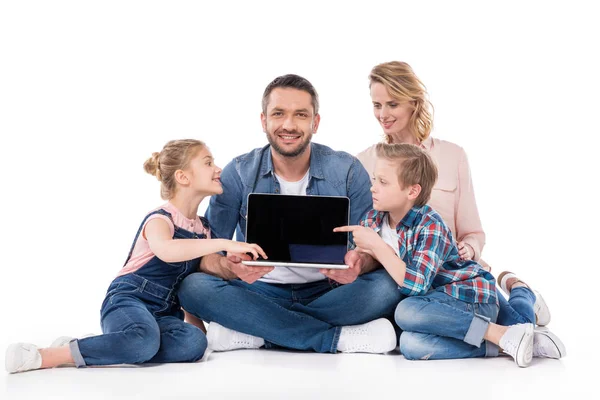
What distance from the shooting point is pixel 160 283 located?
323cm

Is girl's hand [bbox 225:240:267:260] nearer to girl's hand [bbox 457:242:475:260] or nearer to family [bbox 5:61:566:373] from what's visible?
family [bbox 5:61:566:373]

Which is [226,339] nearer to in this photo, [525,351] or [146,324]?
[146,324]

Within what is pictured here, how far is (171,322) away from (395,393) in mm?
1019

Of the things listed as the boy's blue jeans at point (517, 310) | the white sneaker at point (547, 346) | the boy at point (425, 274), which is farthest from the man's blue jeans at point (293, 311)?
the white sneaker at point (547, 346)

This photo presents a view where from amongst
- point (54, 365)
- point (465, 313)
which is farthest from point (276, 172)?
point (54, 365)

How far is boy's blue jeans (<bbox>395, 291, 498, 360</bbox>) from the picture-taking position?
307 cm

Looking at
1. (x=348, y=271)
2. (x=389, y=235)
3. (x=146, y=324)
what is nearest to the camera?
(x=146, y=324)

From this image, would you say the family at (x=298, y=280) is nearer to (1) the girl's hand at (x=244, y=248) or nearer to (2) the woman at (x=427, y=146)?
(1) the girl's hand at (x=244, y=248)

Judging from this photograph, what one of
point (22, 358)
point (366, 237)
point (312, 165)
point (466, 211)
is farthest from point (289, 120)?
point (22, 358)

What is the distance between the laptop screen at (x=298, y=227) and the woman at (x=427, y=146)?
79cm

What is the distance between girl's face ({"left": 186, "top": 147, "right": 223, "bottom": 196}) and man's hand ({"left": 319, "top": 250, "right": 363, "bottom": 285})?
59 centimetres

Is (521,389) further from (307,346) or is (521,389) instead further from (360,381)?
(307,346)

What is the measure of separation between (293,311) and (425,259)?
0.62 meters

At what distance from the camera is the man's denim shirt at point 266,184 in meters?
3.54
